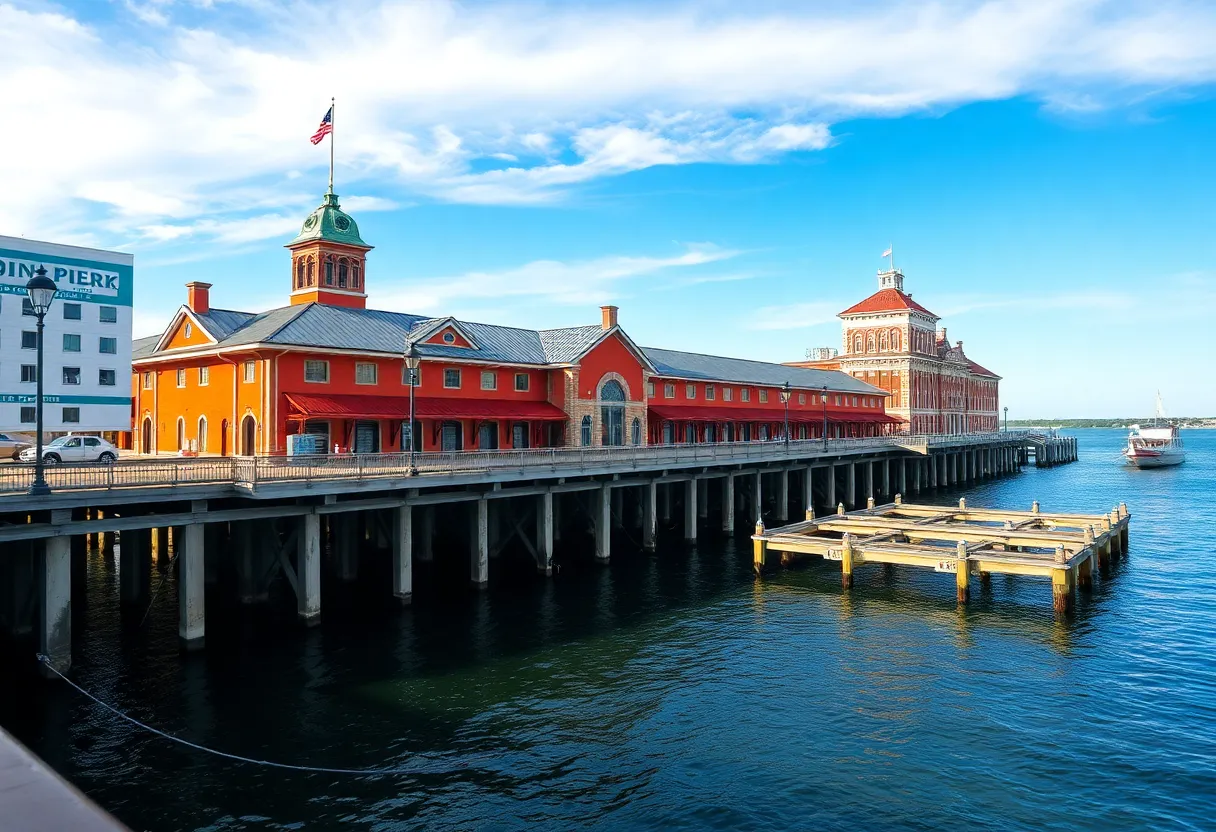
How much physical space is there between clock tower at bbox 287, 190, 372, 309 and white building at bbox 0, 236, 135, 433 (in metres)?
12.7

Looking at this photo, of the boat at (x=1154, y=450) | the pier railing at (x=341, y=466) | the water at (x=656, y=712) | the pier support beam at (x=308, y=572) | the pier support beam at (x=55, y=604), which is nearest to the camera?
the water at (x=656, y=712)

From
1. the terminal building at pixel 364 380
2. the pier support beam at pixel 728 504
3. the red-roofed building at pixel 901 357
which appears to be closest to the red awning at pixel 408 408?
the terminal building at pixel 364 380

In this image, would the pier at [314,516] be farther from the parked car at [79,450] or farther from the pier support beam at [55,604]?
the parked car at [79,450]

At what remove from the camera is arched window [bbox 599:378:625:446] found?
51.9 metres

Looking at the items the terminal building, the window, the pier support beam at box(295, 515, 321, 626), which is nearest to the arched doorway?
the terminal building

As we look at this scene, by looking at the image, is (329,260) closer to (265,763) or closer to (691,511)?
(691,511)

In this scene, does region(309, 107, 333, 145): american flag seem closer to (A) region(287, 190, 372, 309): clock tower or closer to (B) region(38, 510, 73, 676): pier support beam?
(A) region(287, 190, 372, 309): clock tower

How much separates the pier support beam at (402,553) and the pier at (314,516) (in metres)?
0.05

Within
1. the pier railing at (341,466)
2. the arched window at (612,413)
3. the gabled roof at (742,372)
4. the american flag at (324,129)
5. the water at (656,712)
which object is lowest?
the water at (656,712)

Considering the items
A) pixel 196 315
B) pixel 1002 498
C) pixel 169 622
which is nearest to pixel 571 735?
pixel 169 622

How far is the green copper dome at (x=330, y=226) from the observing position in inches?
2127

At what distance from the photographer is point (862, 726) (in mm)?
19344

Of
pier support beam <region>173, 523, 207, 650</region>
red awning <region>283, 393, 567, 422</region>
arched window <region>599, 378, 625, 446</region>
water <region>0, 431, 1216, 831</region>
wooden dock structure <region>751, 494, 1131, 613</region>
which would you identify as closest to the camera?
water <region>0, 431, 1216, 831</region>

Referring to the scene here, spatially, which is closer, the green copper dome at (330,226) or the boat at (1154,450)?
the green copper dome at (330,226)
